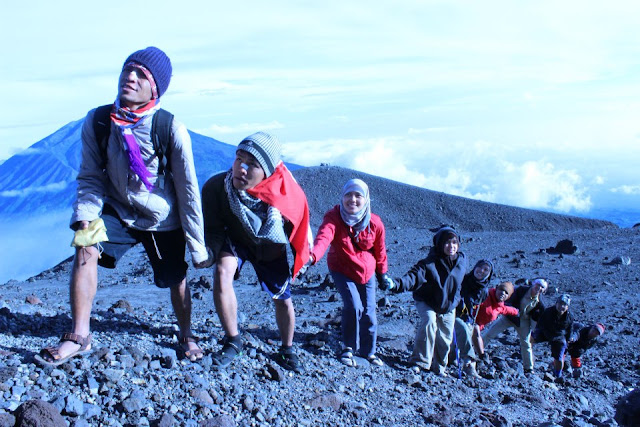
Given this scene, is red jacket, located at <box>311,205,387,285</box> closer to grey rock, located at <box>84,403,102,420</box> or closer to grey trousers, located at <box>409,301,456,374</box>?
grey trousers, located at <box>409,301,456,374</box>

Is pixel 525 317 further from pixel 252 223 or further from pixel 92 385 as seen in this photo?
pixel 92 385

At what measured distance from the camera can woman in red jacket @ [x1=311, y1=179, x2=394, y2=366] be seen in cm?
521

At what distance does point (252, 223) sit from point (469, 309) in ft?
8.93

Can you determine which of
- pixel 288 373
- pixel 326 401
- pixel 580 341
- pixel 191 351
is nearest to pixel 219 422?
pixel 191 351

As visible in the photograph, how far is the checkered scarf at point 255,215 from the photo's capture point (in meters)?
4.14

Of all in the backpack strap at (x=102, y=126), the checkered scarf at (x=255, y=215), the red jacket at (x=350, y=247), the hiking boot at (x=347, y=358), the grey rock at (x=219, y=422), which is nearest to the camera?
the grey rock at (x=219, y=422)

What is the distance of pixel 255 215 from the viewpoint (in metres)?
4.20

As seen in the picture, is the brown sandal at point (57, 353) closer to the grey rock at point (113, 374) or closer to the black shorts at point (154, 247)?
the grey rock at point (113, 374)

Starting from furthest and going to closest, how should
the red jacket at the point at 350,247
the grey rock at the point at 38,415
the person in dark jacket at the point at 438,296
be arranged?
the person in dark jacket at the point at 438,296 < the red jacket at the point at 350,247 < the grey rock at the point at 38,415

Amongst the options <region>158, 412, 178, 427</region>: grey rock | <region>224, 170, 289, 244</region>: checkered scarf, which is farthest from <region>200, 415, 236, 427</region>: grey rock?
<region>224, 170, 289, 244</region>: checkered scarf

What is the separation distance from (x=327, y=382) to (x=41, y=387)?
6.66 feet

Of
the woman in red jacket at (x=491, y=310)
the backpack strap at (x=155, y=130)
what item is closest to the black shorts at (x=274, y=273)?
the backpack strap at (x=155, y=130)

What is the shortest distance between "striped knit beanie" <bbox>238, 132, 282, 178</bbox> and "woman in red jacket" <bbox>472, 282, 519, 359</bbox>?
3208 mm

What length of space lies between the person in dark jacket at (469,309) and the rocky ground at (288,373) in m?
0.22
